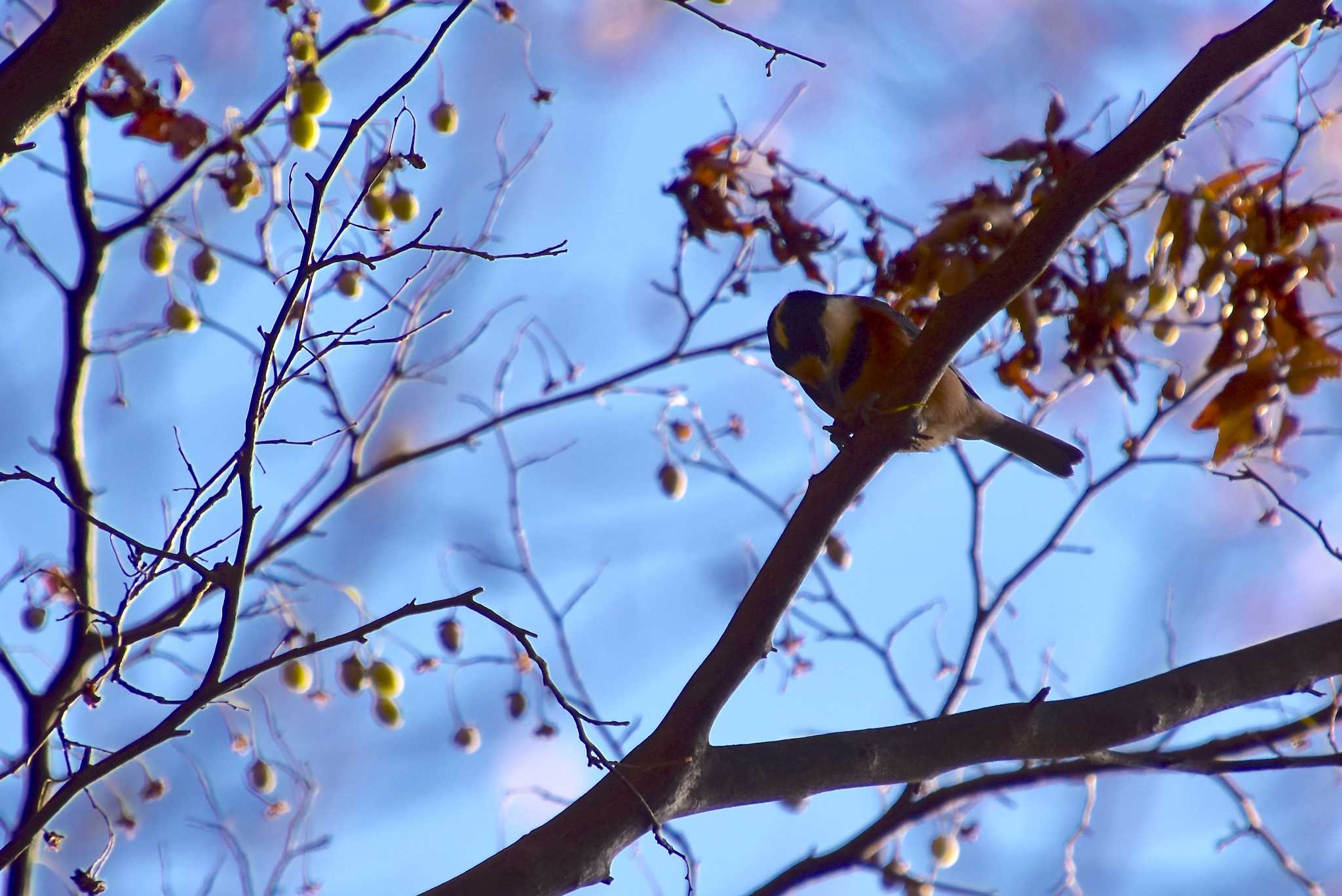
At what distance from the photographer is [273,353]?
2008mm

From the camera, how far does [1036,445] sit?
464 centimetres

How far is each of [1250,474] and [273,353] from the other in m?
2.27

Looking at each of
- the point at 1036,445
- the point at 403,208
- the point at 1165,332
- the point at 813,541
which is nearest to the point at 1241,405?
the point at 1165,332

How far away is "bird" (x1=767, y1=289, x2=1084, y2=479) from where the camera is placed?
4195 mm

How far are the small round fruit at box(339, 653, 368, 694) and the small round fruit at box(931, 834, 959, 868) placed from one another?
2026mm

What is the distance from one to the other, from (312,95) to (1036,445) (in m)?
2.90

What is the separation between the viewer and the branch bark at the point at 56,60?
236 centimetres

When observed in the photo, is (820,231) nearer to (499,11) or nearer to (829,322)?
(829,322)

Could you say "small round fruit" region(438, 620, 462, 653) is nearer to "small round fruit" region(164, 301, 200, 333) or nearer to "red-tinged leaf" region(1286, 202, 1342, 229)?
"small round fruit" region(164, 301, 200, 333)

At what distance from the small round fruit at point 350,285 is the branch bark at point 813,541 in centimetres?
219

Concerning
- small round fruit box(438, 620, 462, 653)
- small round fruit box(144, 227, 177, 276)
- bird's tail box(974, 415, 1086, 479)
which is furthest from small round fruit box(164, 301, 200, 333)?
bird's tail box(974, 415, 1086, 479)

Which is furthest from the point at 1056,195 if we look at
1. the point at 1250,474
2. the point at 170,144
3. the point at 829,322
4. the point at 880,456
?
the point at 170,144

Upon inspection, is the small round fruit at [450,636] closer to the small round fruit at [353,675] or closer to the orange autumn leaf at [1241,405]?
the small round fruit at [353,675]

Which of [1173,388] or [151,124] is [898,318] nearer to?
[1173,388]
